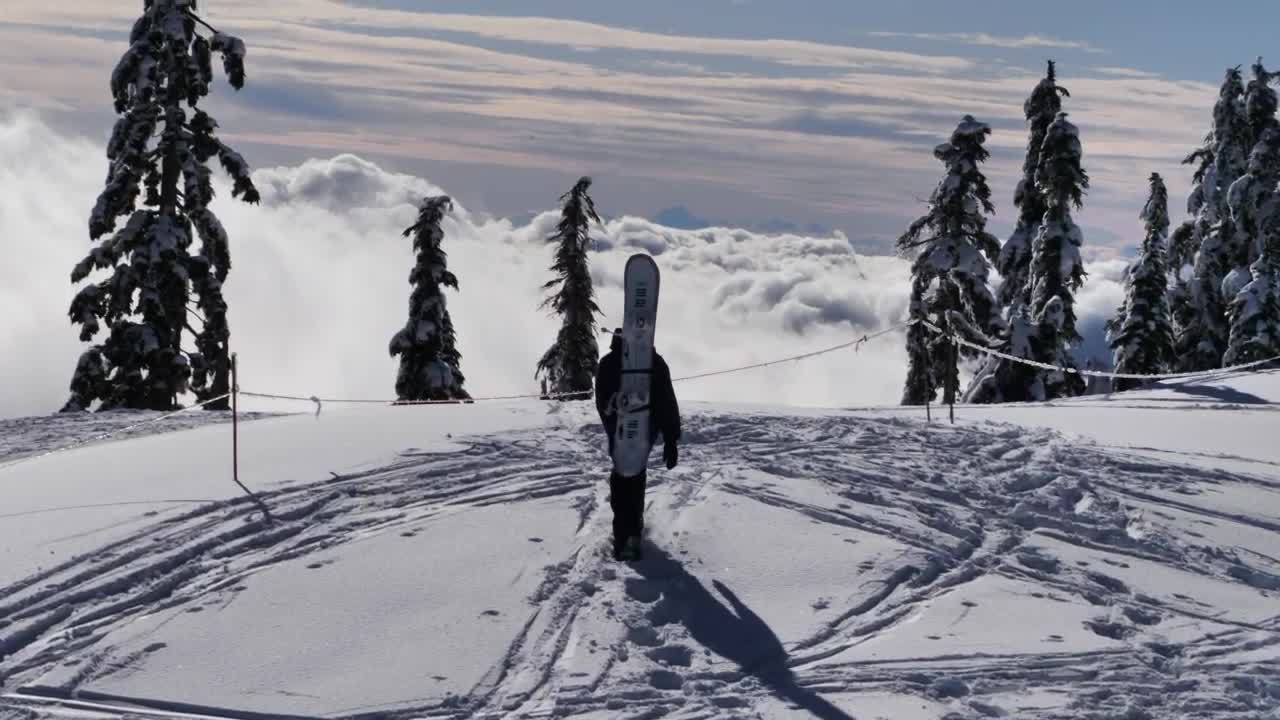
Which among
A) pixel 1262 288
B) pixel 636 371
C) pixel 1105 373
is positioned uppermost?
pixel 1262 288

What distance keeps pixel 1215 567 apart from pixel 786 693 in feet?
16.7

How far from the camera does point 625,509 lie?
30.9 ft

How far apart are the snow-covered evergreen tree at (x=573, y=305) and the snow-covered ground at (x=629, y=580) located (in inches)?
951

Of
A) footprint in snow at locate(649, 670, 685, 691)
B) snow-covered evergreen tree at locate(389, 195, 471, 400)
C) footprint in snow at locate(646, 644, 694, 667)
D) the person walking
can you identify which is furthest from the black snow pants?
snow-covered evergreen tree at locate(389, 195, 471, 400)

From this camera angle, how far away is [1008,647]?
7859 mm

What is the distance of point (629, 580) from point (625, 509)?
2.25 ft

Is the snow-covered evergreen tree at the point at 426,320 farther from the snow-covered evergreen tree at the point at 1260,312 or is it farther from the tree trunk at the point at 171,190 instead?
the snow-covered evergreen tree at the point at 1260,312

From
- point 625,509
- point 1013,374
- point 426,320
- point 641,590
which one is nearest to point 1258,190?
point 1013,374

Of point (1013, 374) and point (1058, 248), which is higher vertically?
point (1058, 248)

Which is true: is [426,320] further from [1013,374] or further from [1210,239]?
[1210,239]

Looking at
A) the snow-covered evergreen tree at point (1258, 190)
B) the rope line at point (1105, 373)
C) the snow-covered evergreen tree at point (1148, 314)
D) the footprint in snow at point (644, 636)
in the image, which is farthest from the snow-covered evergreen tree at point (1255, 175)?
the footprint in snow at point (644, 636)

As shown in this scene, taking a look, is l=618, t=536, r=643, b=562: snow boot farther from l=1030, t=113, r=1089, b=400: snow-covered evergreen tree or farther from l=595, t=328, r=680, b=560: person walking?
l=1030, t=113, r=1089, b=400: snow-covered evergreen tree

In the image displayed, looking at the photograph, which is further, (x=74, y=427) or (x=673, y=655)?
(x=74, y=427)

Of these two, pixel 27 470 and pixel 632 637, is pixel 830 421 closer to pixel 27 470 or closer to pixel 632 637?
pixel 632 637
